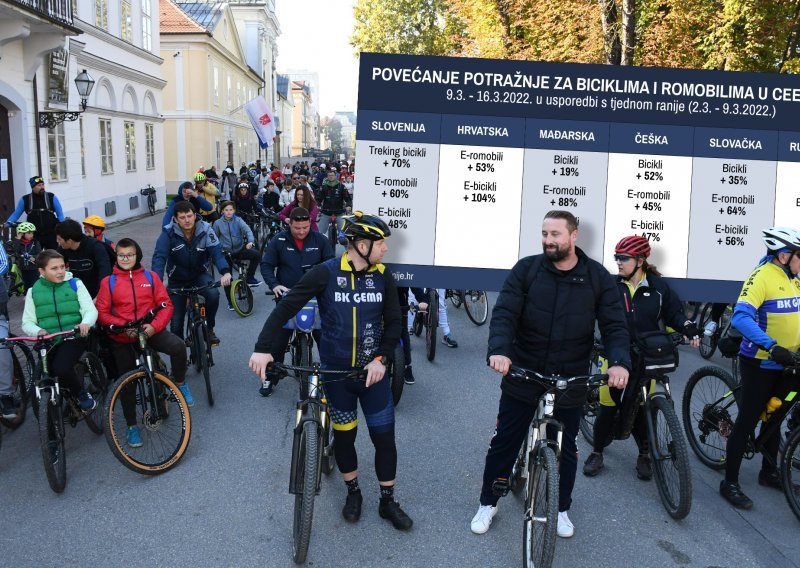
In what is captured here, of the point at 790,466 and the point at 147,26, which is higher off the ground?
the point at 147,26

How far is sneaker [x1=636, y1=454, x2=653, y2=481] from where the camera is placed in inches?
211

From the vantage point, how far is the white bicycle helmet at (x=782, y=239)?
4.73 m

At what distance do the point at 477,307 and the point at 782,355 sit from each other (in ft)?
20.7

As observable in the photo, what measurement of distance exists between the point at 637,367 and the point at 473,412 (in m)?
2.07

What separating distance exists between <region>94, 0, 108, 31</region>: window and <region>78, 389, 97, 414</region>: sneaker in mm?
19456

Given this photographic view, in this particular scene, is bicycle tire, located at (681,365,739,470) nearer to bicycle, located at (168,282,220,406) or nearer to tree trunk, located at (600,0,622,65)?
bicycle, located at (168,282,220,406)

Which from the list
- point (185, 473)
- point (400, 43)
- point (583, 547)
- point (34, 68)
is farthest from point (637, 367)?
point (400, 43)

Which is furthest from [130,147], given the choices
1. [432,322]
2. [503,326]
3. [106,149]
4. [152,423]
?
[503,326]

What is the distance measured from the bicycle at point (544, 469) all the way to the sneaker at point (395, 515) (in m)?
0.80

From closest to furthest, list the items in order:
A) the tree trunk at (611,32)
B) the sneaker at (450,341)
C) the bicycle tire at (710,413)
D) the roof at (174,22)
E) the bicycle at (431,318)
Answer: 1. the bicycle tire at (710,413)
2. the bicycle at (431,318)
3. the sneaker at (450,341)
4. the tree trunk at (611,32)
5. the roof at (174,22)

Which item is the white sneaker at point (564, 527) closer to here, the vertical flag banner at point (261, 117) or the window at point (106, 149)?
the vertical flag banner at point (261, 117)

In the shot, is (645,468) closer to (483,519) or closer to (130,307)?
(483,519)

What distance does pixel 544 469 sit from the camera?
395 cm

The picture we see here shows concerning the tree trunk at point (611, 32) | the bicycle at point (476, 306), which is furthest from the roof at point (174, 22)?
the bicycle at point (476, 306)
